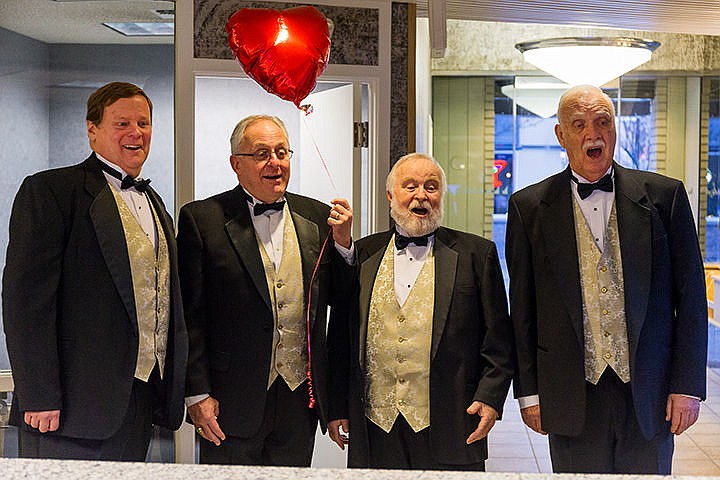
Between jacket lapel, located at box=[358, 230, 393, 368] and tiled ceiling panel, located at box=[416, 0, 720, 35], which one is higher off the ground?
tiled ceiling panel, located at box=[416, 0, 720, 35]

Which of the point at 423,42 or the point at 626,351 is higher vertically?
the point at 423,42

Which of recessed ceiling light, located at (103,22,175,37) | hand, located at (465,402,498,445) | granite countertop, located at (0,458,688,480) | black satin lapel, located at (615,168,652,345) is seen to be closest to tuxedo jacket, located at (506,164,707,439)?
black satin lapel, located at (615,168,652,345)

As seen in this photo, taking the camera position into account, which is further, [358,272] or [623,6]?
[623,6]

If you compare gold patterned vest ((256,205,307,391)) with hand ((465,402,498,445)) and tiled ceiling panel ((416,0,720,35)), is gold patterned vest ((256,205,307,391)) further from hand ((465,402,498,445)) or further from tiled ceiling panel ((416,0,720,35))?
tiled ceiling panel ((416,0,720,35))

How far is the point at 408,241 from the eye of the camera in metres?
2.89

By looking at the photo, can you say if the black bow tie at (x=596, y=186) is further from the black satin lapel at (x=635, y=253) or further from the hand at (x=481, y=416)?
the hand at (x=481, y=416)

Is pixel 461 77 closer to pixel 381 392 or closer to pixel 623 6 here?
pixel 623 6

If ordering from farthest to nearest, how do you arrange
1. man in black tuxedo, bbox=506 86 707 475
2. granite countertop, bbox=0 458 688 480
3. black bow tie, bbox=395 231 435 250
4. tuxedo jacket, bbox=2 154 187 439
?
black bow tie, bbox=395 231 435 250 → man in black tuxedo, bbox=506 86 707 475 → tuxedo jacket, bbox=2 154 187 439 → granite countertop, bbox=0 458 688 480

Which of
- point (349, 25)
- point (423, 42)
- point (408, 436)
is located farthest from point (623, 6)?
point (408, 436)

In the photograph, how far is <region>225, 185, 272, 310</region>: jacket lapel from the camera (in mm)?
2812

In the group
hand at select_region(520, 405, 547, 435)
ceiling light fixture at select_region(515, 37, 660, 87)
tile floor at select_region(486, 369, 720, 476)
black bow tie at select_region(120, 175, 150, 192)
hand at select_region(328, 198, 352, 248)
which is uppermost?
ceiling light fixture at select_region(515, 37, 660, 87)

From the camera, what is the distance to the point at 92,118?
108 inches

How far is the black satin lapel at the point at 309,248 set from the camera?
9.35 feet

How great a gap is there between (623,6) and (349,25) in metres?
1.49
